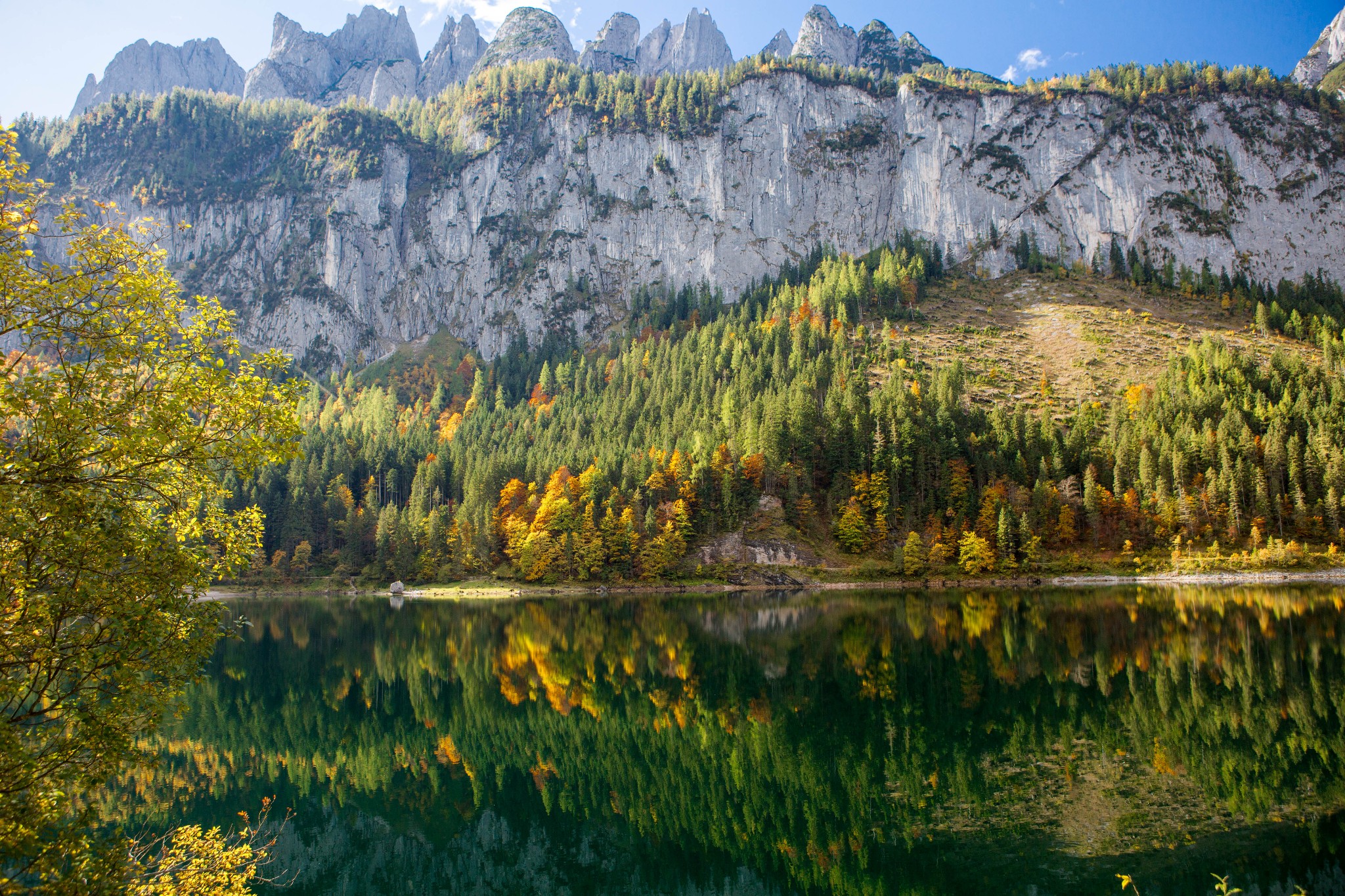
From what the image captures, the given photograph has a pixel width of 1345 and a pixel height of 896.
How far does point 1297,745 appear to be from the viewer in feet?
71.7

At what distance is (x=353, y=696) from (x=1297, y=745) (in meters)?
39.3

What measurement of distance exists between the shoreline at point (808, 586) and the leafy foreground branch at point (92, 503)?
84.7 metres

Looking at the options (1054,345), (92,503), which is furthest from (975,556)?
(92,503)

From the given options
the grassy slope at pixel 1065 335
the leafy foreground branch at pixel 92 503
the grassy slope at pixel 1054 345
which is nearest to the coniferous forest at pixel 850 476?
the grassy slope at pixel 1054 345

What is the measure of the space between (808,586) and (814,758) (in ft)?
228

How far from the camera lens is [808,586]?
91.8 metres

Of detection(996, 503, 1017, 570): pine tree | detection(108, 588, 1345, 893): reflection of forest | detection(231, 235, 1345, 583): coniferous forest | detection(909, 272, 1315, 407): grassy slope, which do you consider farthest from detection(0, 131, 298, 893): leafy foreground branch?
detection(909, 272, 1315, 407): grassy slope

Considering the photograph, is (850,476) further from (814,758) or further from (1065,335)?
(814,758)

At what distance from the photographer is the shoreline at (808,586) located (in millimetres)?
79688

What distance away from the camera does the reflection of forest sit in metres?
17.3

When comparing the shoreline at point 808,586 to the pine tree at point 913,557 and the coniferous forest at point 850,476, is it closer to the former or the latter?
the pine tree at point 913,557

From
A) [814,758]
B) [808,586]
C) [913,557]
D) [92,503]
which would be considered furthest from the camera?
[913,557]

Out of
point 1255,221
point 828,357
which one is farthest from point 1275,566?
point 1255,221

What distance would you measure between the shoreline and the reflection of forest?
124 feet
